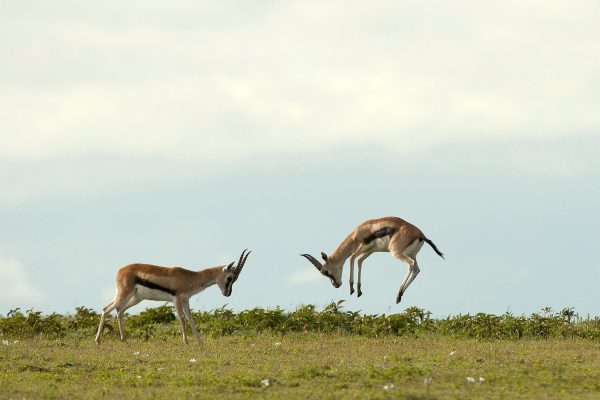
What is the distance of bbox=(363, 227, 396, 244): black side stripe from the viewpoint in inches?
942

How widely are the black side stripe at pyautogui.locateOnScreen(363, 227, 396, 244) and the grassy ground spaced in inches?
180

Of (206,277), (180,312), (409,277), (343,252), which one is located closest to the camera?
(180,312)

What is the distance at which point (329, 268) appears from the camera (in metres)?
25.7

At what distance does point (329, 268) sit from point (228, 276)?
5.12 m

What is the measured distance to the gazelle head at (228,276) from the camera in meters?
21.0

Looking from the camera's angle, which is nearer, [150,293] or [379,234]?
[150,293]

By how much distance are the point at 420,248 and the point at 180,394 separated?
11.6 m

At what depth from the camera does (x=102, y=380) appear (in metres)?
14.7

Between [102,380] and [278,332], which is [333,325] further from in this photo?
[102,380]

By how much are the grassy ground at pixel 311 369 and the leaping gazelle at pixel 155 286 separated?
907 mm

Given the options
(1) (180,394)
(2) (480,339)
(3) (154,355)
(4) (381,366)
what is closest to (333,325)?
(2) (480,339)

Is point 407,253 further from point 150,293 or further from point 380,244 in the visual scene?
point 150,293

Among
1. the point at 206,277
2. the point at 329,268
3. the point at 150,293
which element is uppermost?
the point at 329,268

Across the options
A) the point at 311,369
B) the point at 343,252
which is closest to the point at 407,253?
the point at 343,252
